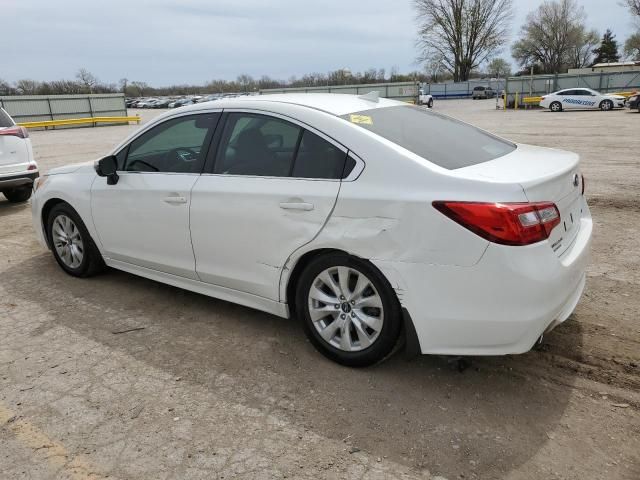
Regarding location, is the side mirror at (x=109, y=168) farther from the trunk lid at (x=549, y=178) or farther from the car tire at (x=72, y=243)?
the trunk lid at (x=549, y=178)

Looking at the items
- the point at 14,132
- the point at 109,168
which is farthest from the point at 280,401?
the point at 14,132

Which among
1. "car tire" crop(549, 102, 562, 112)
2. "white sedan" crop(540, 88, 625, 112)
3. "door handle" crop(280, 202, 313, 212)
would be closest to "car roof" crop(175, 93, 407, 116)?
"door handle" crop(280, 202, 313, 212)

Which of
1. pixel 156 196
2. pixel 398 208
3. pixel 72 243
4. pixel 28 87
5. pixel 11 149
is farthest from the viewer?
pixel 28 87

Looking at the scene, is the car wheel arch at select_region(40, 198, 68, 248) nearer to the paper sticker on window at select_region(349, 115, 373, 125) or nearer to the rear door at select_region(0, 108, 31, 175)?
the paper sticker on window at select_region(349, 115, 373, 125)

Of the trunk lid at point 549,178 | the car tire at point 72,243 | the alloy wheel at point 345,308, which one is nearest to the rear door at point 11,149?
the car tire at point 72,243

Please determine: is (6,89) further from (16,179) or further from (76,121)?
(16,179)

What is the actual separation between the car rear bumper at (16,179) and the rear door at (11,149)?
67mm

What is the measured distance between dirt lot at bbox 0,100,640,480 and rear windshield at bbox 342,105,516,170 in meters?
1.28

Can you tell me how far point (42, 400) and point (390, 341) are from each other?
6.68ft

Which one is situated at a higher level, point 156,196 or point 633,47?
point 633,47

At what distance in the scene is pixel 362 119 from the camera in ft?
10.9

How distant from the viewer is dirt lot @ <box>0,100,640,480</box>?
2469mm

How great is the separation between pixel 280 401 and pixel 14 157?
6973mm

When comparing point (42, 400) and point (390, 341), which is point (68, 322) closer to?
point (42, 400)
